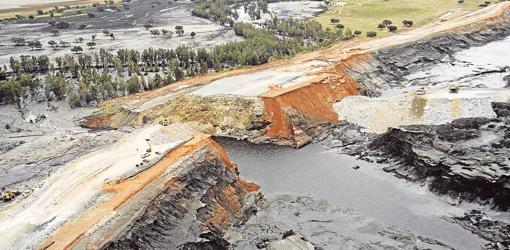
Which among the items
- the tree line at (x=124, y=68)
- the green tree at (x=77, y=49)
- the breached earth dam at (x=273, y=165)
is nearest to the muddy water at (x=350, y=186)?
the breached earth dam at (x=273, y=165)

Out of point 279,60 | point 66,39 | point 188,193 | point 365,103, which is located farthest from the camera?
point 66,39

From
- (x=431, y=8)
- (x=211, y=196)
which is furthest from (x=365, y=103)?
(x=431, y=8)

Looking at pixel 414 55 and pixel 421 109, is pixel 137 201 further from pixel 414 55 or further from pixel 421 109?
pixel 414 55

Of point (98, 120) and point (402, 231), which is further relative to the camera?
point (98, 120)

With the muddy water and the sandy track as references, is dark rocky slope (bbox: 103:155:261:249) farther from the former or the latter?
the muddy water

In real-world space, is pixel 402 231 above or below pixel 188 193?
below

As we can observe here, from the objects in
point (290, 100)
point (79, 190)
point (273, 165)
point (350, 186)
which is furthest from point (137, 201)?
point (290, 100)

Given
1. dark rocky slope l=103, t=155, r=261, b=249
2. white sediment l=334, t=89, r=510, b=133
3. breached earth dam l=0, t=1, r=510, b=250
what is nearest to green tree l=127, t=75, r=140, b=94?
breached earth dam l=0, t=1, r=510, b=250

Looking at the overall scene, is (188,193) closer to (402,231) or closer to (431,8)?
(402,231)

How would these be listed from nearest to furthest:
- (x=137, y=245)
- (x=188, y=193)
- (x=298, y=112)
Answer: (x=137, y=245) → (x=188, y=193) → (x=298, y=112)
